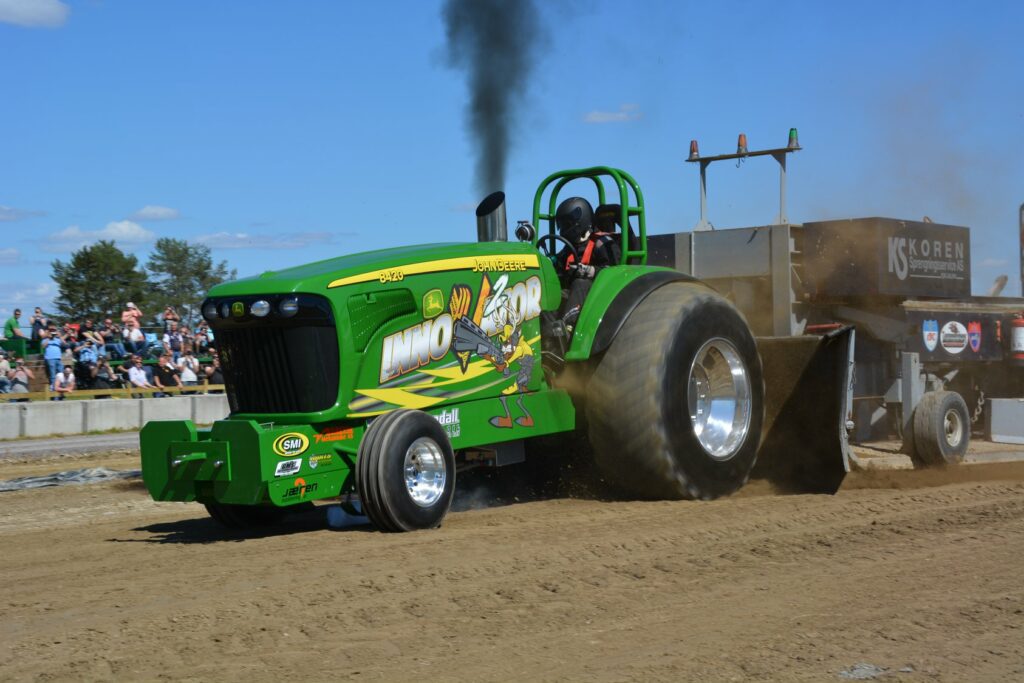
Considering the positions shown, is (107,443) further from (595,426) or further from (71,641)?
(71,641)

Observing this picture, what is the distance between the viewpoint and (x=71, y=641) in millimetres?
4652

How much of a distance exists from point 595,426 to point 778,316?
425cm

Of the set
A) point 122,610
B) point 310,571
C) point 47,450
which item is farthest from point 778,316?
point 47,450

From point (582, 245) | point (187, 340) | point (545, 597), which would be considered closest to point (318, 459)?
point (545, 597)

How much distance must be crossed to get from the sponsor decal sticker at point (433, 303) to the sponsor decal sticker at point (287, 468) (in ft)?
4.04

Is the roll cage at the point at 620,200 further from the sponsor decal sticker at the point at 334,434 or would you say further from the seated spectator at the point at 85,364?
the seated spectator at the point at 85,364

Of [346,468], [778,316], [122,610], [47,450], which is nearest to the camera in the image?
[122,610]

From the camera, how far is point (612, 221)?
8.88 m

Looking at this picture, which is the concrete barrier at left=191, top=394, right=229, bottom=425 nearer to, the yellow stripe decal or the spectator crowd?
the spectator crowd

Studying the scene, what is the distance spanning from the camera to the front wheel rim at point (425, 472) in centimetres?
687

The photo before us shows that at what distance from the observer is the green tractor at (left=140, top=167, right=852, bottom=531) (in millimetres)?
6727

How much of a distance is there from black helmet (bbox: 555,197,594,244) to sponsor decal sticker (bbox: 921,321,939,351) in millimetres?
5220

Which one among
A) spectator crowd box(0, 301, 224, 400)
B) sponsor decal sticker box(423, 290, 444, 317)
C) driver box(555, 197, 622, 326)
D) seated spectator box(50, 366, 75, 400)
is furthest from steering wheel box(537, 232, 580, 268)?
seated spectator box(50, 366, 75, 400)

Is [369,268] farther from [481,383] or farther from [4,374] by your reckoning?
[4,374]
